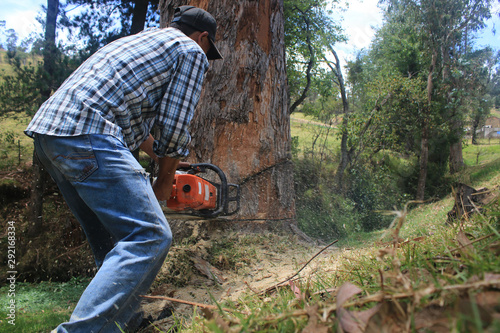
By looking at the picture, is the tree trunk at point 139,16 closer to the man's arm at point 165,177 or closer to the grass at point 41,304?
the grass at point 41,304

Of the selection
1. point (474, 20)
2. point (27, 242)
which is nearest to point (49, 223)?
point (27, 242)

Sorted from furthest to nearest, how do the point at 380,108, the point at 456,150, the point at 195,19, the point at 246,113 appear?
the point at 456,150, the point at 380,108, the point at 246,113, the point at 195,19

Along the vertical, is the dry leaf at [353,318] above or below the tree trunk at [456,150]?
below

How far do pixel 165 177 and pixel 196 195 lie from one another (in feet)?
1.33

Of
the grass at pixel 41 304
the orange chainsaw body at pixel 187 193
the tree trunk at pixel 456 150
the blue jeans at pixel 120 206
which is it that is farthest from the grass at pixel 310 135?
the blue jeans at pixel 120 206

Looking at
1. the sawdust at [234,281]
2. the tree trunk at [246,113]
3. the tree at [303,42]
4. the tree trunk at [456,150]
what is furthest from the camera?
the tree trunk at [456,150]

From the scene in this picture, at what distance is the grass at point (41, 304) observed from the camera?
275 cm

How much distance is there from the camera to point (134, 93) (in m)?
2.04

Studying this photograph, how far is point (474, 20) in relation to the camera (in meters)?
16.2

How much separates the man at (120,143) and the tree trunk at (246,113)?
142 centimetres

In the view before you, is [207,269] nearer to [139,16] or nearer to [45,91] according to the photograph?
[45,91]

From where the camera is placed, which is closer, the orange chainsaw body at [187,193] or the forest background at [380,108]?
the orange chainsaw body at [187,193]

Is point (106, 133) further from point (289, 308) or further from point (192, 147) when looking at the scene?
point (192, 147)

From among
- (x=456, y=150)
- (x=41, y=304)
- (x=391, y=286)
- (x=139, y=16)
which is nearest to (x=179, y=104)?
(x=391, y=286)
